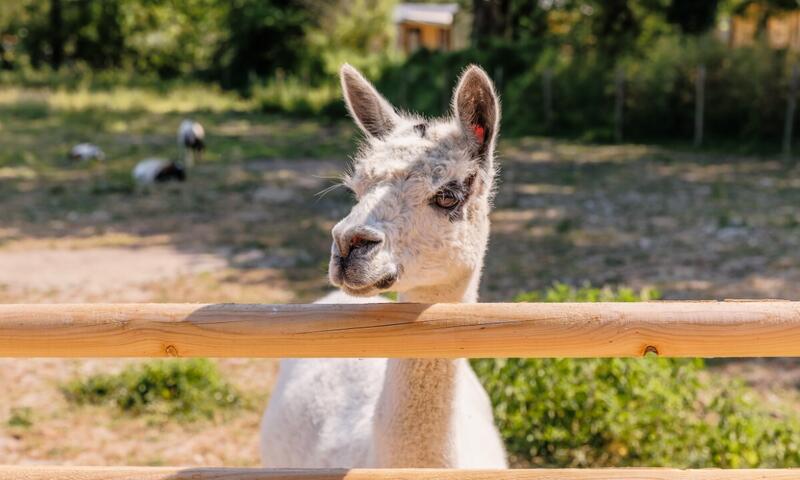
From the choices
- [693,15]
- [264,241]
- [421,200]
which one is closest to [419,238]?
[421,200]

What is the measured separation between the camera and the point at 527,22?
28.0 meters

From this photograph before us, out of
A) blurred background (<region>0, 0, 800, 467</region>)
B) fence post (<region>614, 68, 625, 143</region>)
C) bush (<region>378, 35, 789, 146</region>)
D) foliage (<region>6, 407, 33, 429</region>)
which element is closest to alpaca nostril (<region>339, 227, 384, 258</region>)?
blurred background (<region>0, 0, 800, 467</region>)

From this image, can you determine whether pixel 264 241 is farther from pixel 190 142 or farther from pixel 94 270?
pixel 190 142

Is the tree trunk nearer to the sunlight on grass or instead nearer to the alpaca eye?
the sunlight on grass

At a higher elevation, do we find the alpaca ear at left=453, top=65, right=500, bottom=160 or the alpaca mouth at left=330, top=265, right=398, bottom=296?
the alpaca ear at left=453, top=65, right=500, bottom=160

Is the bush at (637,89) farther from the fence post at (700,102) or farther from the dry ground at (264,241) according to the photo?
the dry ground at (264,241)

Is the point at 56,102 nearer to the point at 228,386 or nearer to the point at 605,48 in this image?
the point at 605,48

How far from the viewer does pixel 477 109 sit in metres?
2.78

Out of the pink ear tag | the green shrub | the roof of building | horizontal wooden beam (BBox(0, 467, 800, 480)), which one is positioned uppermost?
the pink ear tag

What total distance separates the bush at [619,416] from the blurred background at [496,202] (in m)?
0.01

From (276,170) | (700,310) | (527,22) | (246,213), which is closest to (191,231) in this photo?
(246,213)

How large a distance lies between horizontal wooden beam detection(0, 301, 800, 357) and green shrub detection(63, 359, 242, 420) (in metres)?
3.44

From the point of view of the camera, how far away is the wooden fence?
2.13m

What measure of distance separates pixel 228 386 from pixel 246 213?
6040mm
